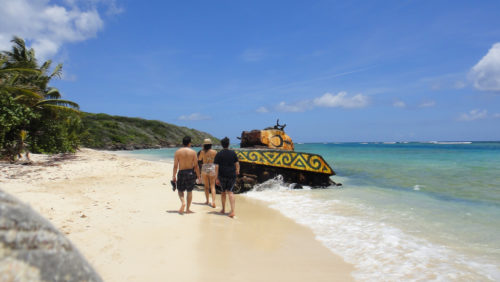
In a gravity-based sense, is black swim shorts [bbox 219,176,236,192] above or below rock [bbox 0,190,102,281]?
below

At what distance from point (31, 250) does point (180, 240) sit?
13.6 ft

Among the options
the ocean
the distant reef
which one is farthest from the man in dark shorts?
the distant reef

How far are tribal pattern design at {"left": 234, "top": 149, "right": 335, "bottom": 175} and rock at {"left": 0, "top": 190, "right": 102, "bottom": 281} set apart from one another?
31.0 ft

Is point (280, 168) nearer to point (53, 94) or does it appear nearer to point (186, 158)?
point (186, 158)

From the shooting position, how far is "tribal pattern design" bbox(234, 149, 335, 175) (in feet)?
33.9

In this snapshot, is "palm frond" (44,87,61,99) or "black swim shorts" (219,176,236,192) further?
"palm frond" (44,87,61,99)

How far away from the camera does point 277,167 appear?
1055 centimetres

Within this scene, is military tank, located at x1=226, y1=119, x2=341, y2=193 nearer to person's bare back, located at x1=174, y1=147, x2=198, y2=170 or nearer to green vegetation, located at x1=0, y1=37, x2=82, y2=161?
person's bare back, located at x1=174, y1=147, x2=198, y2=170

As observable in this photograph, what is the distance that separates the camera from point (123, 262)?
11.9ft

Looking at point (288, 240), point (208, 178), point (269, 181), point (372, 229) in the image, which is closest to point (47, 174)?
point (208, 178)

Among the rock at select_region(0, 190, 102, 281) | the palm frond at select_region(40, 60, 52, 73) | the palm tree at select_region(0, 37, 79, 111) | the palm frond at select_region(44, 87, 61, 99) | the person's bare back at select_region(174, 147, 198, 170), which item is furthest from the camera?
the palm frond at select_region(40, 60, 52, 73)

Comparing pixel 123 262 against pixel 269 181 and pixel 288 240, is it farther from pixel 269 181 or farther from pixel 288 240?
pixel 269 181

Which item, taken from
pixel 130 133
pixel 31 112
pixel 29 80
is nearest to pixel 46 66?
pixel 29 80

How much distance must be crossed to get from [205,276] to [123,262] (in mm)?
1057
